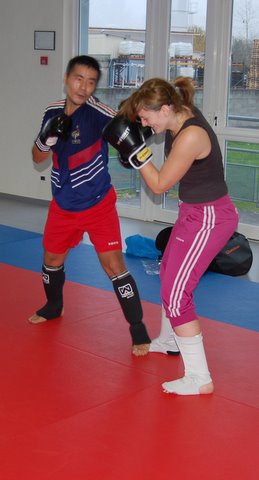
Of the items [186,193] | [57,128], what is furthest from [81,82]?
[186,193]

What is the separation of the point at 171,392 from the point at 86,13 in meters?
5.24

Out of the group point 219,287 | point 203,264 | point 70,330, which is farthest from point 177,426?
point 219,287

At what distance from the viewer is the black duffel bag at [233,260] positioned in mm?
5235

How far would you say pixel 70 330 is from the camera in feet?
13.0

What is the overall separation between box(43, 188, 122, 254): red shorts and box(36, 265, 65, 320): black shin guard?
0.16m

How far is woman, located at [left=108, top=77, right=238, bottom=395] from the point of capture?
2.95m

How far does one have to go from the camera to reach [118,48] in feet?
23.9

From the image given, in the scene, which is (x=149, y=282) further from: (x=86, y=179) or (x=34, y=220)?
(x=34, y=220)

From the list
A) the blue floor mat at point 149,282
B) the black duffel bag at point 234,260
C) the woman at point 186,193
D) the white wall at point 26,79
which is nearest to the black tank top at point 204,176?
the woman at point 186,193

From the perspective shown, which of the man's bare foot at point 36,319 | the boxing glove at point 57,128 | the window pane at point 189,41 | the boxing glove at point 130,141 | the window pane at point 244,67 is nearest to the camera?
the boxing glove at point 130,141

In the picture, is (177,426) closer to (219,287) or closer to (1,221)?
(219,287)

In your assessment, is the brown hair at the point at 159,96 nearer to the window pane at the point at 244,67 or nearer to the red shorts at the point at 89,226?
the red shorts at the point at 89,226

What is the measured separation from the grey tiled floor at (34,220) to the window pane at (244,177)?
0.35 m

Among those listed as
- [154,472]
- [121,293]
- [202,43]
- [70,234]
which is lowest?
[154,472]
